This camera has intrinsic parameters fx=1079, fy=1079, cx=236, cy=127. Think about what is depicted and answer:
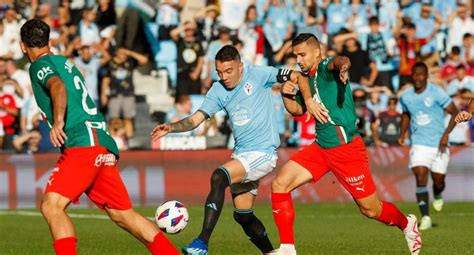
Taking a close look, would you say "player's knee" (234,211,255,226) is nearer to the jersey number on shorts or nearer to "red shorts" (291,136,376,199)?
"red shorts" (291,136,376,199)

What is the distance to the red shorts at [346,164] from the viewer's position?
39.2 feet

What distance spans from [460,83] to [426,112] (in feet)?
25.2

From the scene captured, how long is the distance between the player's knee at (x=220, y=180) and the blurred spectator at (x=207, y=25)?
13.7 m

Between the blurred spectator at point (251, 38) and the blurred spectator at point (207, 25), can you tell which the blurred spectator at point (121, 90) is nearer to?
the blurred spectator at point (207, 25)

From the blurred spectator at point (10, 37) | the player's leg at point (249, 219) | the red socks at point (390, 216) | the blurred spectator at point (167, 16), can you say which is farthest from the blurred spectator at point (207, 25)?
the red socks at point (390, 216)

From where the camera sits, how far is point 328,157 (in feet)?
39.9

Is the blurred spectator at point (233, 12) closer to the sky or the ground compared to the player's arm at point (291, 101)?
closer to the sky

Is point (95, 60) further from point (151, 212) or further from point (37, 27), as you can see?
point (37, 27)

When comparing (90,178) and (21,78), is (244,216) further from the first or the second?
(21,78)

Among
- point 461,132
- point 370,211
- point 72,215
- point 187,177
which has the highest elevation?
point 370,211

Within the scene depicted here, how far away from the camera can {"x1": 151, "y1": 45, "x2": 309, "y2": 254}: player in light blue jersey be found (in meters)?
12.0

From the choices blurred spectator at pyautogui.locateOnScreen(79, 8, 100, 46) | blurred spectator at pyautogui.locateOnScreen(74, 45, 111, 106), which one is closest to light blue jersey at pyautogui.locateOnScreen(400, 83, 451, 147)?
blurred spectator at pyautogui.locateOnScreen(74, 45, 111, 106)

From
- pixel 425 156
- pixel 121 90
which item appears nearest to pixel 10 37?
pixel 121 90

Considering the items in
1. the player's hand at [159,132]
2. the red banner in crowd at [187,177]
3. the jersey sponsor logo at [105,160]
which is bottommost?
the red banner in crowd at [187,177]
